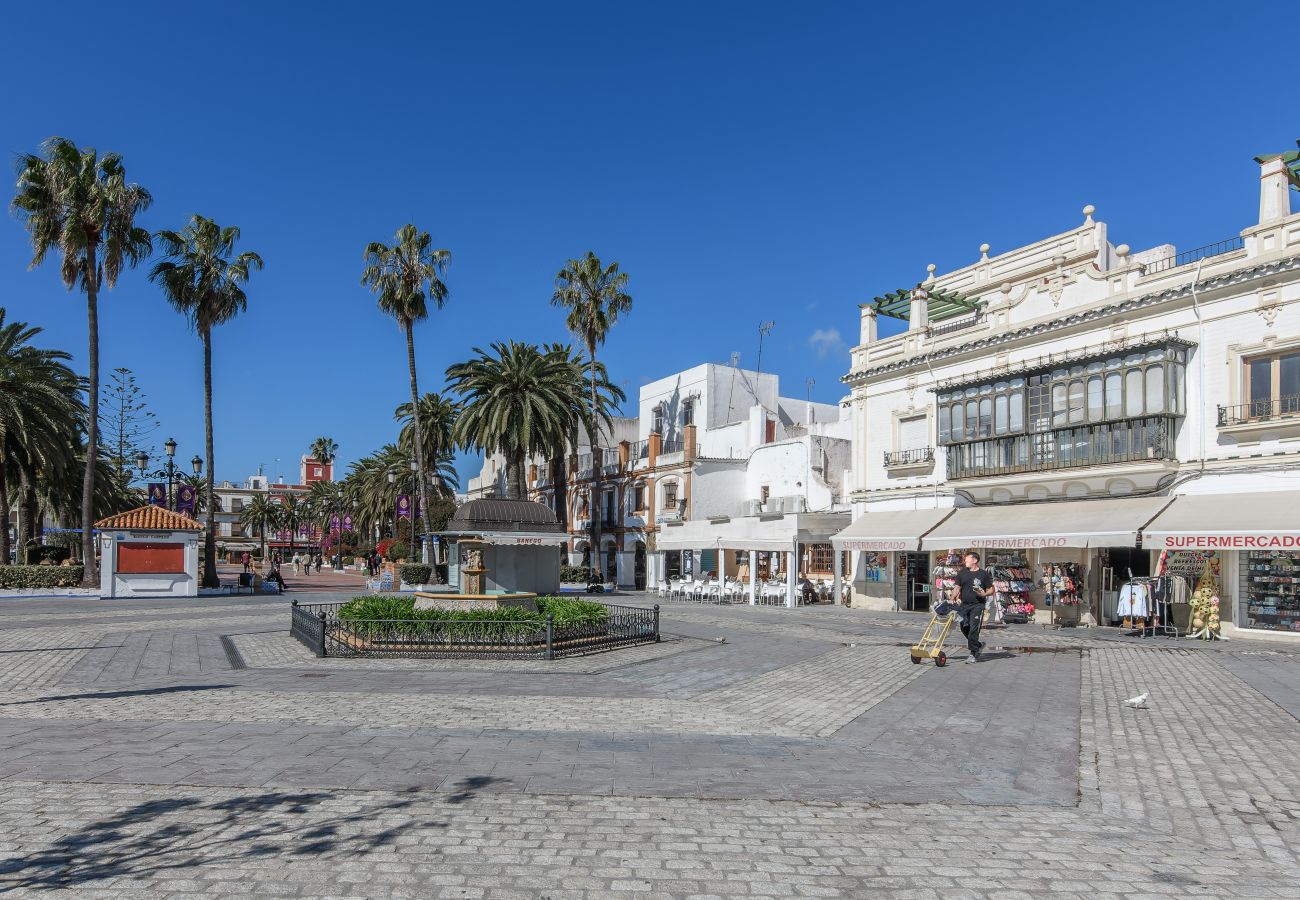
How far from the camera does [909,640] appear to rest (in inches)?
819

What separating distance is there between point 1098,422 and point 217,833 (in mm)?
24065

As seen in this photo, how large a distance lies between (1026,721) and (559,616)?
940 centimetres

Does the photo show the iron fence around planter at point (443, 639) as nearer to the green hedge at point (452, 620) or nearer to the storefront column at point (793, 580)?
the green hedge at point (452, 620)

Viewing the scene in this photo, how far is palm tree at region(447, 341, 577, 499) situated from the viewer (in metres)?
43.9

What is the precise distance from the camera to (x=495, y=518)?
2383 cm

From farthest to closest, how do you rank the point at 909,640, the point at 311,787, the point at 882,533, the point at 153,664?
the point at 882,533 → the point at 909,640 → the point at 153,664 → the point at 311,787

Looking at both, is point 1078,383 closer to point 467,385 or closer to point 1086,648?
point 1086,648

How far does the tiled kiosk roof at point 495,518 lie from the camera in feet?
77.3

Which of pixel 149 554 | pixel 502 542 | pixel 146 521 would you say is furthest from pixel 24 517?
pixel 502 542

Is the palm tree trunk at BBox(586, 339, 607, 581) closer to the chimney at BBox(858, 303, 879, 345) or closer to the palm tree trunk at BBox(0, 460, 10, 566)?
the chimney at BBox(858, 303, 879, 345)

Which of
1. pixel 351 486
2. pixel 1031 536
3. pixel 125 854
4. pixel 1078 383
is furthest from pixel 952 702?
pixel 351 486

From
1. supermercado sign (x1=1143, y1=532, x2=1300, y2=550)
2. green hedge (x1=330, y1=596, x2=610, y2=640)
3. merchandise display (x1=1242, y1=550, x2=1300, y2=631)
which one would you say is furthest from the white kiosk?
merchandise display (x1=1242, y1=550, x2=1300, y2=631)

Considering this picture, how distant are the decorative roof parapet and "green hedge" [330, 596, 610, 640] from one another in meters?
16.7

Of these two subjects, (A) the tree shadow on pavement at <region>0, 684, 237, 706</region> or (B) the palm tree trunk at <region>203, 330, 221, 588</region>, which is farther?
(B) the palm tree trunk at <region>203, 330, 221, 588</region>
